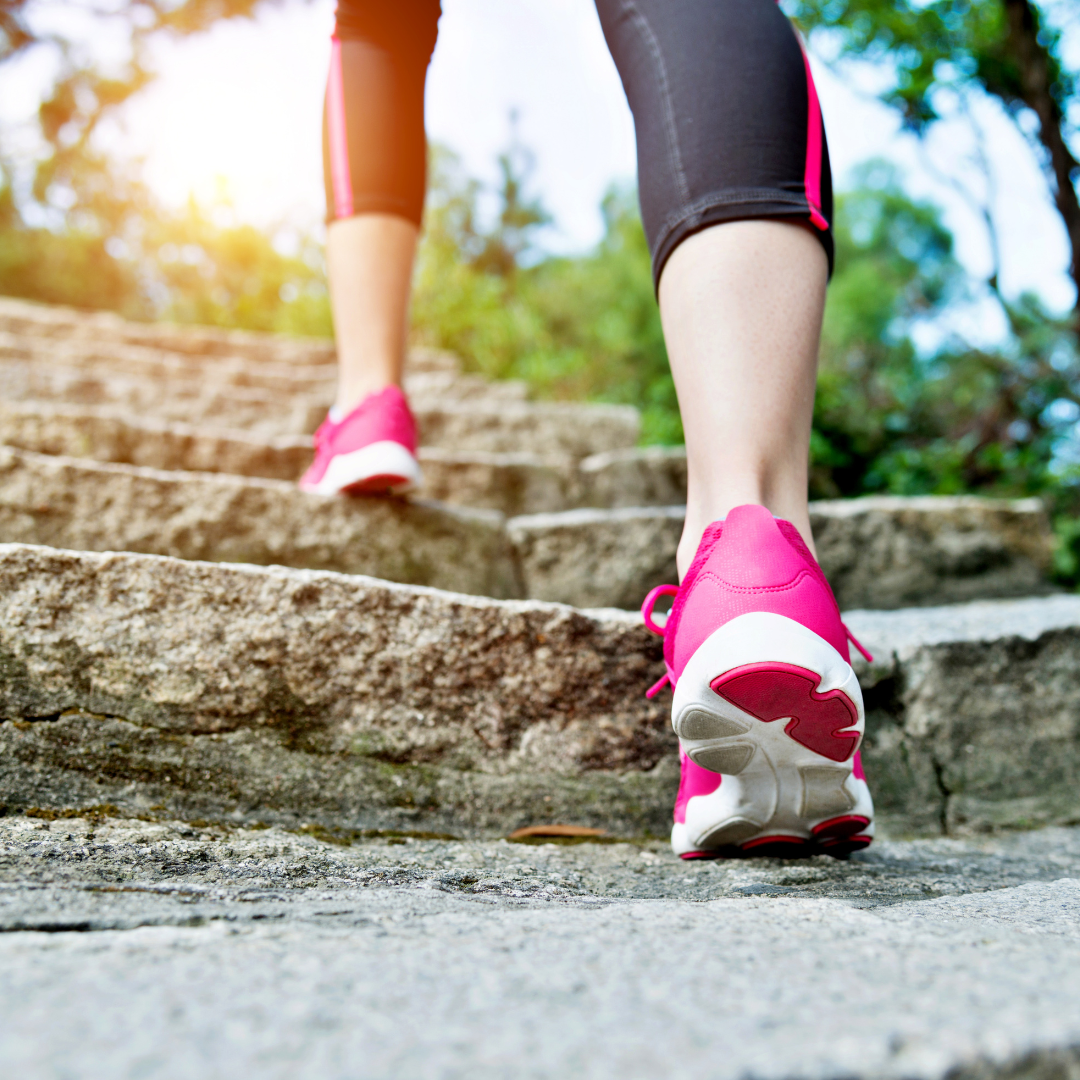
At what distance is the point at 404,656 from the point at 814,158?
0.68 meters

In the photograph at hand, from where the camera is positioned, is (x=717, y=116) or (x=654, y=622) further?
(x=654, y=622)

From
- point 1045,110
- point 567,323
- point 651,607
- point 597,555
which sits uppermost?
point 567,323

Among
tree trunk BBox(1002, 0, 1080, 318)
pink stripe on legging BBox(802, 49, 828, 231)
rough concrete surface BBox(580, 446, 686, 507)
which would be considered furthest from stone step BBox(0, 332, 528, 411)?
tree trunk BBox(1002, 0, 1080, 318)

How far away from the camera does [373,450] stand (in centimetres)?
119

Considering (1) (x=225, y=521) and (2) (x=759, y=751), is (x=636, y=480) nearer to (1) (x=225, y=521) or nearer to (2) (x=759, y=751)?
(1) (x=225, y=521)

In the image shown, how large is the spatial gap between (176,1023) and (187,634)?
22.0 inches

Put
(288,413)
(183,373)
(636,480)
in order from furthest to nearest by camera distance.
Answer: (183,373) < (288,413) < (636,480)

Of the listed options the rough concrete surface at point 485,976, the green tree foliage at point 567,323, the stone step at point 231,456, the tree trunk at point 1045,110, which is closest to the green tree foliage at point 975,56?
the tree trunk at point 1045,110

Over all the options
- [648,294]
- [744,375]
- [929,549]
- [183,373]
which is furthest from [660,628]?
[648,294]

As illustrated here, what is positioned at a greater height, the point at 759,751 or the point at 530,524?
the point at 530,524

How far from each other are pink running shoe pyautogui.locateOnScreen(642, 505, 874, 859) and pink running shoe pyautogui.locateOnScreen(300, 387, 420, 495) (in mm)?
541

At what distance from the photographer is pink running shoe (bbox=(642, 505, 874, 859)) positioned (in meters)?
0.68

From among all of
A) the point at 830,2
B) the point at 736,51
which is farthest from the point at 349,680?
the point at 830,2

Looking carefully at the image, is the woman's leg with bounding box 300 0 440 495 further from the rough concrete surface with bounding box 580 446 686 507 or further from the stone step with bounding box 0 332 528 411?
the stone step with bounding box 0 332 528 411
